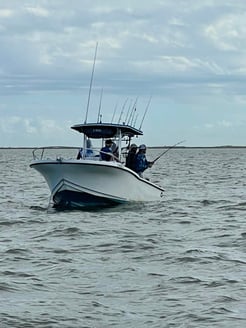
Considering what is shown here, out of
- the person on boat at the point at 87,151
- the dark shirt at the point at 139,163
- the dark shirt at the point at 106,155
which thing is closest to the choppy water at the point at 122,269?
the dark shirt at the point at 139,163

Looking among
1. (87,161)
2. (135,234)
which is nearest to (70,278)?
(135,234)

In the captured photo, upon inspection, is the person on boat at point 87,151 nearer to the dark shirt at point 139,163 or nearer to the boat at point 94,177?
the boat at point 94,177

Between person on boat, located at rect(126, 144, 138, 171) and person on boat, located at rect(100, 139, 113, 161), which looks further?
person on boat, located at rect(126, 144, 138, 171)

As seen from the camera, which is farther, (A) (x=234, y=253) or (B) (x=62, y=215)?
(B) (x=62, y=215)

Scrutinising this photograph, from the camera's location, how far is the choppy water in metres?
9.68

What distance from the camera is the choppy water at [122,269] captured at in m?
9.68

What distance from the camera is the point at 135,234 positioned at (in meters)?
17.1

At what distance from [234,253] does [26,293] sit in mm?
4909

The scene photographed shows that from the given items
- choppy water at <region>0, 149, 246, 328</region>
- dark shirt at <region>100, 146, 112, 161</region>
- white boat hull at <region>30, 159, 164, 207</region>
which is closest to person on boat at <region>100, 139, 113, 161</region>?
dark shirt at <region>100, 146, 112, 161</region>

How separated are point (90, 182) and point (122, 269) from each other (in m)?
9.38

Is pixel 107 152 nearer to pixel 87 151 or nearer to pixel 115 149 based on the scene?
pixel 115 149

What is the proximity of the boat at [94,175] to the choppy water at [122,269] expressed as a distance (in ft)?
1.74

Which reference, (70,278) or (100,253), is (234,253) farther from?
(70,278)

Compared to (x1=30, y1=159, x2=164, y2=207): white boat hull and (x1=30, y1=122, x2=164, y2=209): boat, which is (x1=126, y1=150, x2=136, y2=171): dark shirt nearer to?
(x1=30, y1=122, x2=164, y2=209): boat
